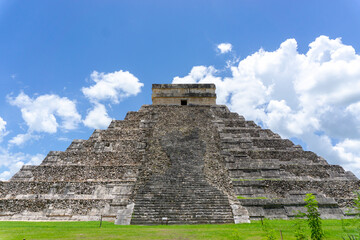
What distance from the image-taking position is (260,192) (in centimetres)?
1160

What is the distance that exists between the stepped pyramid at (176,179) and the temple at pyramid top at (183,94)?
12.6 ft

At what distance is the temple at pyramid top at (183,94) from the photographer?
70.6 ft

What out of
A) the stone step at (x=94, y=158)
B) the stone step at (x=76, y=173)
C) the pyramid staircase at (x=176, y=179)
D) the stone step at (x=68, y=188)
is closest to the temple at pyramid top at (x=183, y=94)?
the pyramid staircase at (x=176, y=179)

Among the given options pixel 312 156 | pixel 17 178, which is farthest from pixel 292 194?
pixel 17 178

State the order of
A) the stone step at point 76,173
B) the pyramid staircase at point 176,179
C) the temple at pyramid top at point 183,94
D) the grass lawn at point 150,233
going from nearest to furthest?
the grass lawn at point 150,233
the pyramid staircase at point 176,179
the stone step at point 76,173
the temple at pyramid top at point 183,94

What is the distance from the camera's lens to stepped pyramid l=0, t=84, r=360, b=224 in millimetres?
10406

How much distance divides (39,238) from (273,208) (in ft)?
26.6

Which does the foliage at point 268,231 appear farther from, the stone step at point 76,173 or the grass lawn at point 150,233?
the stone step at point 76,173

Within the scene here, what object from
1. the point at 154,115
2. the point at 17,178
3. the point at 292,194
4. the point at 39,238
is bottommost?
the point at 39,238

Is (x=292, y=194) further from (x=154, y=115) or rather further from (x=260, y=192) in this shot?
(x=154, y=115)

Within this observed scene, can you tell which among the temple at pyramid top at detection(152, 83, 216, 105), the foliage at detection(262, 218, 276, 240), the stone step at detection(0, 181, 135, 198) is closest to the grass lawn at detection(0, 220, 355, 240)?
the foliage at detection(262, 218, 276, 240)

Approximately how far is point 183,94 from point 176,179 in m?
10.8

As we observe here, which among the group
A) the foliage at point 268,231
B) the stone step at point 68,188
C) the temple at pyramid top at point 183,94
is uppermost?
the temple at pyramid top at point 183,94

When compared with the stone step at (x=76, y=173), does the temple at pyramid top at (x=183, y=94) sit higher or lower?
higher
